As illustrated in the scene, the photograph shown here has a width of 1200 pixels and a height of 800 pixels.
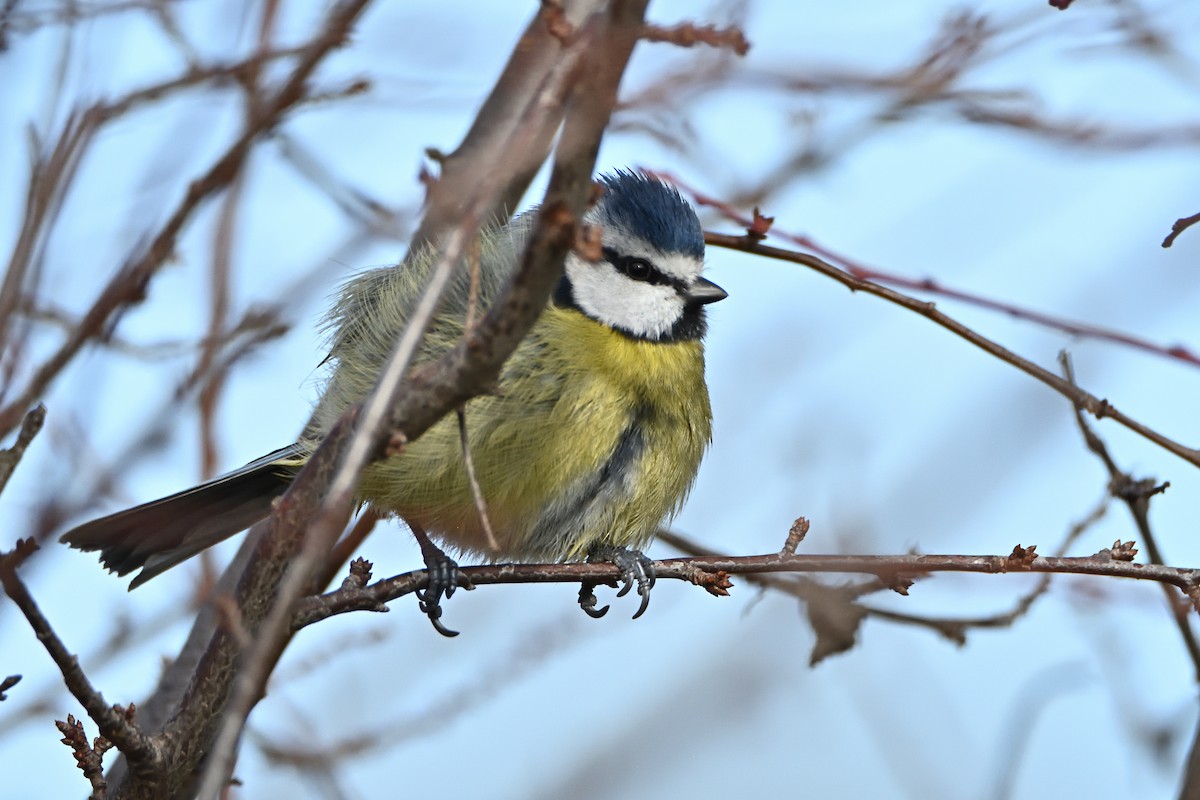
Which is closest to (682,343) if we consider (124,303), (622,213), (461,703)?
(622,213)

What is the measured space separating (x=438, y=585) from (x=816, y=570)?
1120 mm

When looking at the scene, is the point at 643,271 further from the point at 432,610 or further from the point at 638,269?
the point at 432,610

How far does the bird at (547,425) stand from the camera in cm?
276

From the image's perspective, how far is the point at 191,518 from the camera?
10.6ft

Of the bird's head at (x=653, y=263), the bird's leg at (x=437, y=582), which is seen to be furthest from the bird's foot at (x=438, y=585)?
the bird's head at (x=653, y=263)

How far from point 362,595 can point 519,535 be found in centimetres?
81

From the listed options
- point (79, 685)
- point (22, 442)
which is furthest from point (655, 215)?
point (79, 685)

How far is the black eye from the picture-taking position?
10.5 ft

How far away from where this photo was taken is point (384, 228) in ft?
7.27

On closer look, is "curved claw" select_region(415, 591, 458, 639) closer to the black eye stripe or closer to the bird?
the bird

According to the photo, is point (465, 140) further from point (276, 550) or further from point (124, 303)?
point (276, 550)

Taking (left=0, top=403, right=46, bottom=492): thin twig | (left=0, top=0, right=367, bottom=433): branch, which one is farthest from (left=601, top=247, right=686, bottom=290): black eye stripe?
(left=0, top=403, right=46, bottom=492): thin twig

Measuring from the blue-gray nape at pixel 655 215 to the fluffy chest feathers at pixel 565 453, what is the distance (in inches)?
10.7

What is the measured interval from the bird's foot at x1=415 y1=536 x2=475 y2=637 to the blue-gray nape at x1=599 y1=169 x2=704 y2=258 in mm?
967
